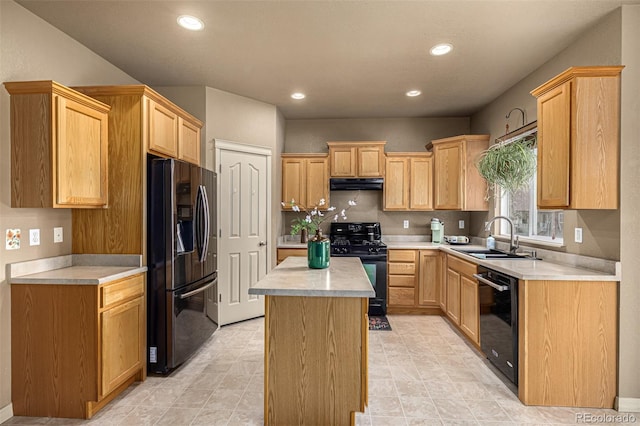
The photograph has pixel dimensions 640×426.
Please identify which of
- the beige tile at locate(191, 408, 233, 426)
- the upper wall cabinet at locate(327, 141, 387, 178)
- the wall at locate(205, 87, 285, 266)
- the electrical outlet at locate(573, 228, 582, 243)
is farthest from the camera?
the upper wall cabinet at locate(327, 141, 387, 178)

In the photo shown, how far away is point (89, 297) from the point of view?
2127mm

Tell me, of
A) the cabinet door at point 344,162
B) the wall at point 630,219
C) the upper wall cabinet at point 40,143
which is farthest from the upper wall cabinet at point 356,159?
the upper wall cabinet at point 40,143

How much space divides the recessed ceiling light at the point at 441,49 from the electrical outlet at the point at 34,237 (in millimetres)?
3337

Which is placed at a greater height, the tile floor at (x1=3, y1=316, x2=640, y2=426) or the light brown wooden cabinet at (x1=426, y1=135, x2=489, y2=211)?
the light brown wooden cabinet at (x1=426, y1=135, x2=489, y2=211)

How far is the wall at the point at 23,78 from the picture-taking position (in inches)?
83.5

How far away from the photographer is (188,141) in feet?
11.0

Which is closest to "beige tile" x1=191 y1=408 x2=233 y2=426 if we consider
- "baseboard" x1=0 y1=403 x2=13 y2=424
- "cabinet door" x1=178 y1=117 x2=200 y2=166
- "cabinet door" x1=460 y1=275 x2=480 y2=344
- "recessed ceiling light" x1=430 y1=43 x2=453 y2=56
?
"baseboard" x1=0 y1=403 x2=13 y2=424

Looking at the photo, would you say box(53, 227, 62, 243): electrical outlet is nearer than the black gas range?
Yes

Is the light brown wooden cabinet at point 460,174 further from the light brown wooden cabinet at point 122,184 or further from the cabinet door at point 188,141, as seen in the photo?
the light brown wooden cabinet at point 122,184

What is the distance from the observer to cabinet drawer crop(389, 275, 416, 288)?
430cm

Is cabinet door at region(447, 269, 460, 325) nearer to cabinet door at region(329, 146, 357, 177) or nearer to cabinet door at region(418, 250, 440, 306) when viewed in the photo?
cabinet door at region(418, 250, 440, 306)

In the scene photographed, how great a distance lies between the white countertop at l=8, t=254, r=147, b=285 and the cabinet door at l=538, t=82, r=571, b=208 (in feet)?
10.3

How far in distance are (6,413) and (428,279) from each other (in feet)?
13.3

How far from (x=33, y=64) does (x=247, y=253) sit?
101 inches
